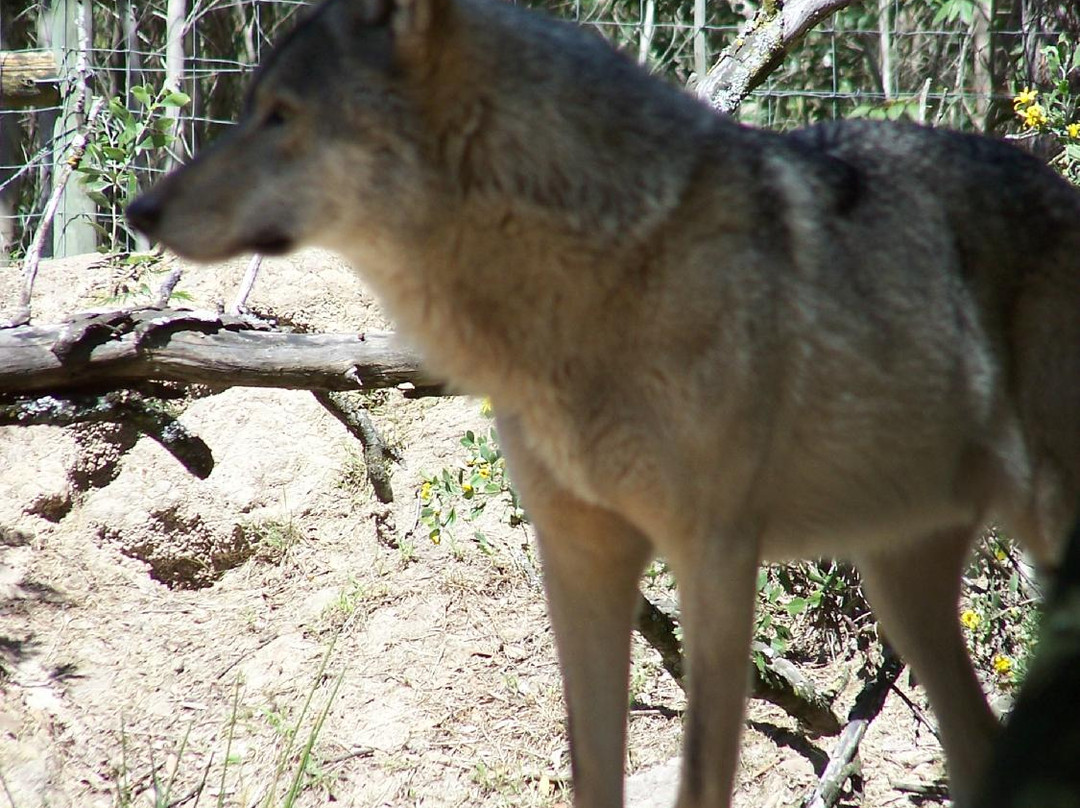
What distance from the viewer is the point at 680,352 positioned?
2438mm

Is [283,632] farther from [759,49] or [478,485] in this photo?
[759,49]

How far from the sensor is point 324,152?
8.07 feet

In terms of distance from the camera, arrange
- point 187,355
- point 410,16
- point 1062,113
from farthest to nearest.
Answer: point 1062,113 → point 187,355 → point 410,16

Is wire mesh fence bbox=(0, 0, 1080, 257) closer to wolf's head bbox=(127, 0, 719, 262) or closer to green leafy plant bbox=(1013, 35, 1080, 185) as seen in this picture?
green leafy plant bbox=(1013, 35, 1080, 185)

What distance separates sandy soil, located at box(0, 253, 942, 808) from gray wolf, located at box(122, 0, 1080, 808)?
2.08 m

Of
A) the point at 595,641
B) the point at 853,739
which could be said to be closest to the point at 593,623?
the point at 595,641

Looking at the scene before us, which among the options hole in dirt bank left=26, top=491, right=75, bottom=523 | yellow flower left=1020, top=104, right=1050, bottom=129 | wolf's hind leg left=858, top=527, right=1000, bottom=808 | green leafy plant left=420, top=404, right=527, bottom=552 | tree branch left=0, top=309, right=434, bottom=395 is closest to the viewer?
wolf's hind leg left=858, top=527, right=1000, bottom=808

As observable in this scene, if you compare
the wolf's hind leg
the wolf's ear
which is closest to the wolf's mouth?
the wolf's ear

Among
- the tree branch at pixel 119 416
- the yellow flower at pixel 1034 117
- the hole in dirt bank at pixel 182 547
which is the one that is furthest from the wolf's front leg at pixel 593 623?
the yellow flower at pixel 1034 117

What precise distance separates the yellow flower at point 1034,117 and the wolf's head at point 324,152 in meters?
3.10

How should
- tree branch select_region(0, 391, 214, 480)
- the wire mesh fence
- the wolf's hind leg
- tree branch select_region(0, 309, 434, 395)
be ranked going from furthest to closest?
the wire mesh fence, tree branch select_region(0, 391, 214, 480), tree branch select_region(0, 309, 434, 395), the wolf's hind leg

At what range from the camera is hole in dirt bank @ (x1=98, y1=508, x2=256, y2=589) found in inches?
203

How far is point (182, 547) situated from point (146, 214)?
9.72 ft

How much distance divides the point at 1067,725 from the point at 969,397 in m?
1.63
